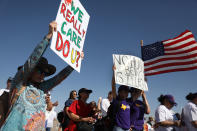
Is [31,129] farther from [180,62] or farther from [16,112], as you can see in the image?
[180,62]

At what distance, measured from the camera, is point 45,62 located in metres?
2.28

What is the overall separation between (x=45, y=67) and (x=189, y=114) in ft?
11.0

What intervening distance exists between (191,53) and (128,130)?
11.5 ft

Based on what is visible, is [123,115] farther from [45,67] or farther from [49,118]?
[49,118]

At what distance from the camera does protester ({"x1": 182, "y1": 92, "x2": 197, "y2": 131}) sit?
382 centimetres

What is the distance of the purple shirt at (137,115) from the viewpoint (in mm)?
3839

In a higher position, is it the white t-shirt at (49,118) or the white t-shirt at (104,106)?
the white t-shirt at (104,106)

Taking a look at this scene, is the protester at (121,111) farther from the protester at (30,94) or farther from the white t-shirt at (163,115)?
the protester at (30,94)

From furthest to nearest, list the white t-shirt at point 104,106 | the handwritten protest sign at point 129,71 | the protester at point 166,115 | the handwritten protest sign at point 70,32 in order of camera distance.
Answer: the white t-shirt at point 104,106, the handwritten protest sign at point 129,71, the protester at point 166,115, the handwritten protest sign at point 70,32

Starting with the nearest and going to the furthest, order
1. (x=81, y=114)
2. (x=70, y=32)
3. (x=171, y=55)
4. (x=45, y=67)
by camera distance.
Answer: (x=45, y=67) < (x=70, y=32) < (x=81, y=114) < (x=171, y=55)

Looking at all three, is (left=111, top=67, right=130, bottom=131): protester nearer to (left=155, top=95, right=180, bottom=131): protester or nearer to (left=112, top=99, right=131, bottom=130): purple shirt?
(left=112, top=99, right=131, bottom=130): purple shirt

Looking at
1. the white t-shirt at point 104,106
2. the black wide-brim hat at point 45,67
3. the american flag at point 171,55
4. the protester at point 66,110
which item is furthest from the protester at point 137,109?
the black wide-brim hat at point 45,67

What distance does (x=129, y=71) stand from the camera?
4453mm

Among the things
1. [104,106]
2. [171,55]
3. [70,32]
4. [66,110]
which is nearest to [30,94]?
[70,32]
